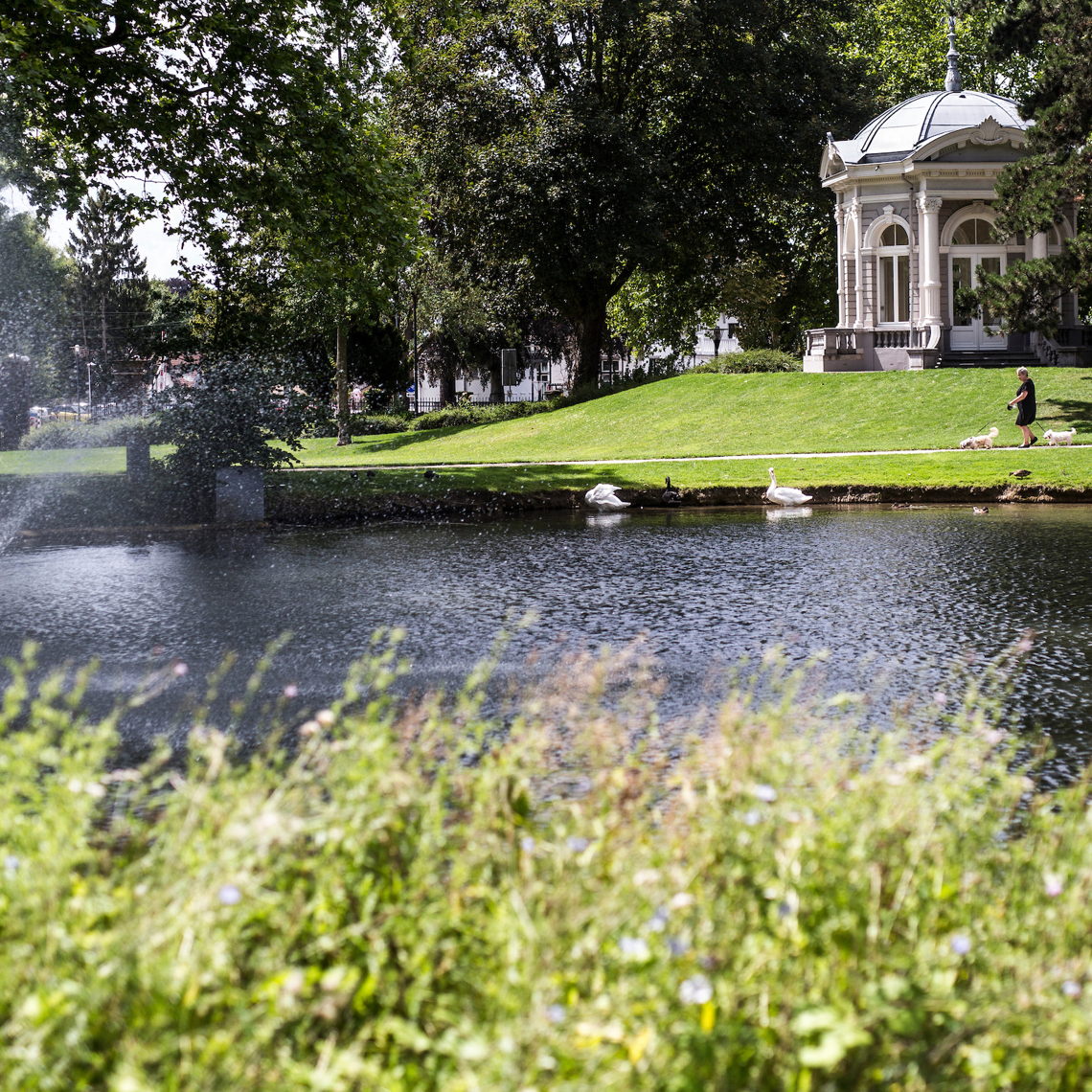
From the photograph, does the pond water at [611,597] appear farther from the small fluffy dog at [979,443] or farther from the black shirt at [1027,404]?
the black shirt at [1027,404]

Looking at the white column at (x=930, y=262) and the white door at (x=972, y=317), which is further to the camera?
the white door at (x=972, y=317)

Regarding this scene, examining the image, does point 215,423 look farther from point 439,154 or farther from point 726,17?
→ point 726,17

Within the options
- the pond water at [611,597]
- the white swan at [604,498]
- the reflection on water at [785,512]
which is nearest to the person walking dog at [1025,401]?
the pond water at [611,597]

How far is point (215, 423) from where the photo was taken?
2038cm

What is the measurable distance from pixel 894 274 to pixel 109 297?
2319 inches

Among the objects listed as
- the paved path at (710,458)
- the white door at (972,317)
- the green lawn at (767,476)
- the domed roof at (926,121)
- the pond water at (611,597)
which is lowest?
the pond water at (611,597)

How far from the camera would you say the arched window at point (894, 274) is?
39.1 meters

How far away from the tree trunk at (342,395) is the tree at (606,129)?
18.7ft

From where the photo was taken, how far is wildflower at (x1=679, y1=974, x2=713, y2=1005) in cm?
268

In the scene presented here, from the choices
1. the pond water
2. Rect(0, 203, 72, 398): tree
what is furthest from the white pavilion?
Rect(0, 203, 72, 398): tree

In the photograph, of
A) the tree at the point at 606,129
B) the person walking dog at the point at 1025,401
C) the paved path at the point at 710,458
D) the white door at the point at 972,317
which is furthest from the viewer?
the tree at the point at 606,129

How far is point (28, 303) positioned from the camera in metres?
46.2

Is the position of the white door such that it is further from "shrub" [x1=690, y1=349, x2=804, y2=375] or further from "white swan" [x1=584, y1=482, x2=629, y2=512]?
"white swan" [x1=584, y1=482, x2=629, y2=512]

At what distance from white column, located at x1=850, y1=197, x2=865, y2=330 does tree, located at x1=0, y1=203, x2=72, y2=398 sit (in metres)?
23.8
